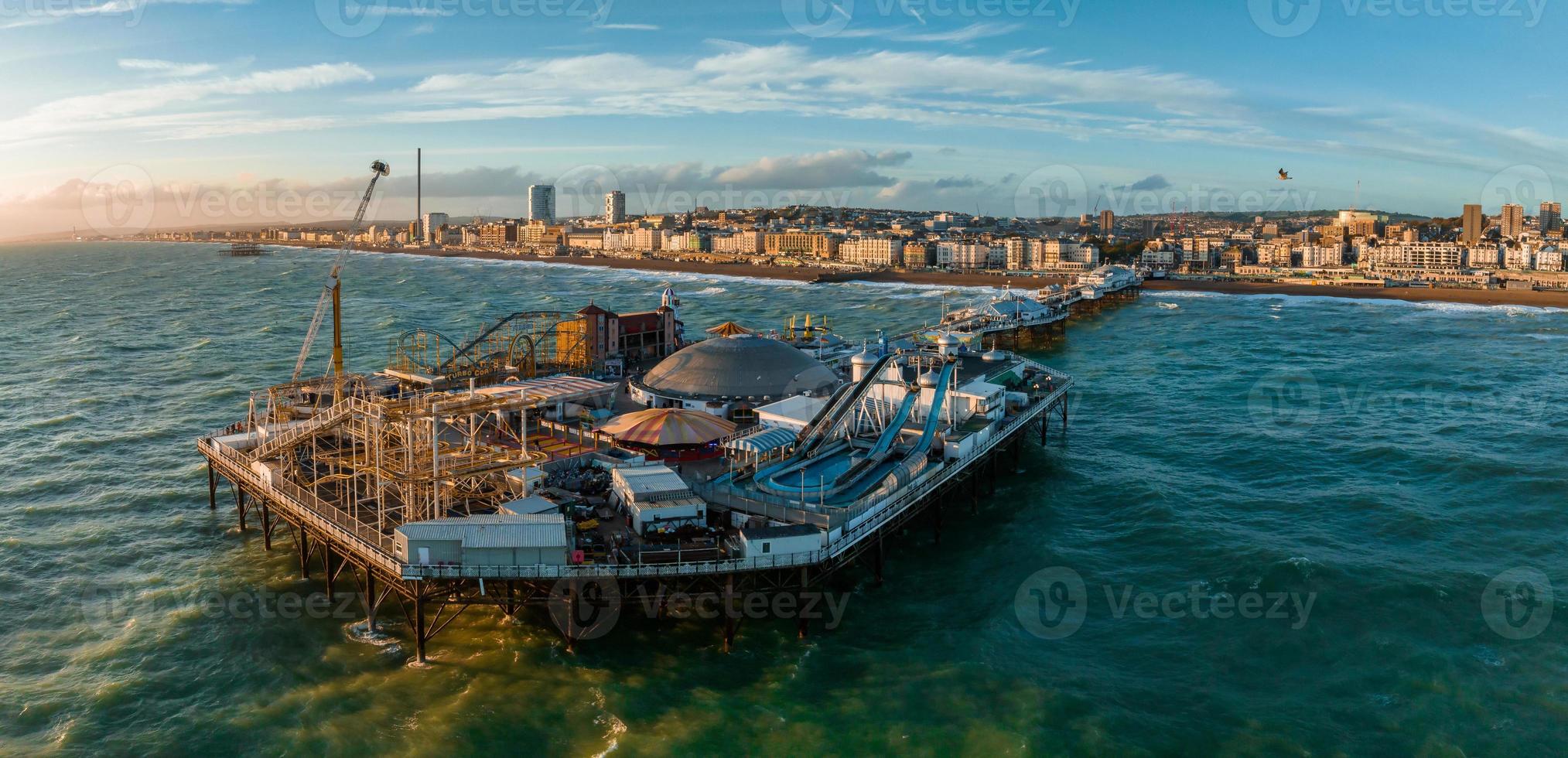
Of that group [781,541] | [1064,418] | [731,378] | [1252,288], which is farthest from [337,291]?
[1252,288]

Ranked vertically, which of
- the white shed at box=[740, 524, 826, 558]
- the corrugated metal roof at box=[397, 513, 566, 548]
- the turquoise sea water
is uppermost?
the corrugated metal roof at box=[397, 513, 566, 548]

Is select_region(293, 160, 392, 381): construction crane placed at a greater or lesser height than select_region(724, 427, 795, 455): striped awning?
greater

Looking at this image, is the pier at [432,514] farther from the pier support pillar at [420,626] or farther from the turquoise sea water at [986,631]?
the turquoise sea water at [986,631]

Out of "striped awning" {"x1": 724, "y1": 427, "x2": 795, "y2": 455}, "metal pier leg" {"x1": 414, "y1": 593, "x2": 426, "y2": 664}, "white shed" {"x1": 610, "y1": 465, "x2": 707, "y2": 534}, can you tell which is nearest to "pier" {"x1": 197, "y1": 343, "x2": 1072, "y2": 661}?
"metal pier leg" {"x1": 414, "y1": 593, "x2": 426, "y2": 664}

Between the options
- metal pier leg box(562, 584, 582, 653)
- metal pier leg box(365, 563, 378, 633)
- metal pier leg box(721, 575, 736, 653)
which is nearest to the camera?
metal pier leg box(562, 584, 582, 653)

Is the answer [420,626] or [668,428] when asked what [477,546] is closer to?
[420,626]

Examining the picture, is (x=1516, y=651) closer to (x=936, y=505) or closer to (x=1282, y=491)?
(x=1282, y=491)

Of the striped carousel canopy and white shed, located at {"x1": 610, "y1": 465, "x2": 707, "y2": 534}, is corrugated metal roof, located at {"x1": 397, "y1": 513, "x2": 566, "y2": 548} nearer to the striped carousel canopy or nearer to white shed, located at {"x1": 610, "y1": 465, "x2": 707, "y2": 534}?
white shed, located at {"x1": 610, "y1": 465, "x2": 707, "y2": 534}
